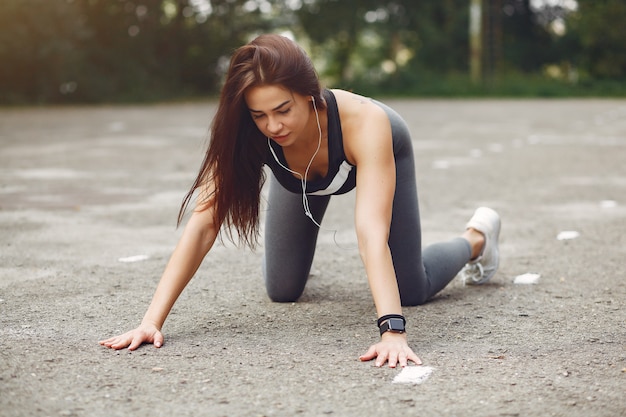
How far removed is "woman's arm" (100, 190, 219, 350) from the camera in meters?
3.30

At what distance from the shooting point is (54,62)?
2091cm

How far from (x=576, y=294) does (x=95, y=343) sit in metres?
2.21

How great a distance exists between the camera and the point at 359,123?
3.41 meters

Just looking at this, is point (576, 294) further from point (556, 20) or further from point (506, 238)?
point (556, 20)

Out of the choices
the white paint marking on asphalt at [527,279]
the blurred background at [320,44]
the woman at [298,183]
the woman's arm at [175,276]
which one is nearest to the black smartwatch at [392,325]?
the woman at [298,183]

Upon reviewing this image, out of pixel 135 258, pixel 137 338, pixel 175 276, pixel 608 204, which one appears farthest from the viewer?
pixel 608 204

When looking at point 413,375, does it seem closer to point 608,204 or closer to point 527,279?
point 527,279

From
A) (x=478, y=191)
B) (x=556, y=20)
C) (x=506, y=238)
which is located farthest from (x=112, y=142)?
(x=556, y=20)

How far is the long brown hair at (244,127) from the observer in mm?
3080

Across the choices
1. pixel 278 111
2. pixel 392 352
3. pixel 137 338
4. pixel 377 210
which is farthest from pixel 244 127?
pixel 392 352

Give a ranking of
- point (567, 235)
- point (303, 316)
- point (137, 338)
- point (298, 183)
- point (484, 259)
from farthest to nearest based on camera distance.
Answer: point (567, 235) < point (484, 259) < point (303, 316) < point (298, 183) < point (137, 338)

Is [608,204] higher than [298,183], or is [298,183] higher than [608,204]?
[298,183]

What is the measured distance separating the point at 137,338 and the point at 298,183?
92 cm

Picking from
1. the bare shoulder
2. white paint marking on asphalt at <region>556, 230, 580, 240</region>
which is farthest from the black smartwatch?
white paint marking on asphalt at <region>556, 230, 580, 240</region>
